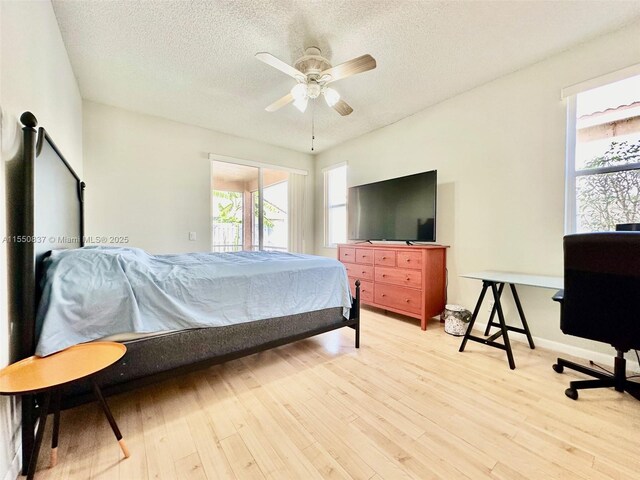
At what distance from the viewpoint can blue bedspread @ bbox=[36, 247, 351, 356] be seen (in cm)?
123

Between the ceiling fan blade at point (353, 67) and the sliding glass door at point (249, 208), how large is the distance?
107 inches

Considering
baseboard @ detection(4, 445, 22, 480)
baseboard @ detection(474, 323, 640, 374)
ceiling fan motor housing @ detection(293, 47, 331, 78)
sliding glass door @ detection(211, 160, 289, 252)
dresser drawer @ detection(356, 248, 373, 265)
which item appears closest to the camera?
baseboard @ detection(4, 445, 22, 480)

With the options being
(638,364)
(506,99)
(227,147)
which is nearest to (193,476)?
(638,364)

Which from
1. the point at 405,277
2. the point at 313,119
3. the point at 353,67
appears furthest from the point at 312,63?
the point at 405,277

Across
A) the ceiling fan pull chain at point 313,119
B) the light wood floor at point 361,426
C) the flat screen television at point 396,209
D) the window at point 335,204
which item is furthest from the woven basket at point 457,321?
the ceiling fan pull chain at point 313,119

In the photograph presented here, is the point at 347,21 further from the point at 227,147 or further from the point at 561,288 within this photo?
the point at 227,147

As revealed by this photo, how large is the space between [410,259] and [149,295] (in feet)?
8.23

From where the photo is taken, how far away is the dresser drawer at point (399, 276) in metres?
2.90

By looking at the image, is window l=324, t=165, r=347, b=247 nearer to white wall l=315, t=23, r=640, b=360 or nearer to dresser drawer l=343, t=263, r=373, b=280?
dresser drawer l=343, t=263, r=373, b=280

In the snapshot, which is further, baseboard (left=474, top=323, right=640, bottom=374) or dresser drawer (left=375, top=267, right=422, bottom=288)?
dresser drawer (left=375, top=267, right=422, bottom=288)

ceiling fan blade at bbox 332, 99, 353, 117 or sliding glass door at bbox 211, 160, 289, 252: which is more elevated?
ceiling fan blade at bbox 332, 99, 353, 117

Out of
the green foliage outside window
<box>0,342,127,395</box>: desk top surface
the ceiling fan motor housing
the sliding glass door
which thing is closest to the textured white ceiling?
the ceiling fan motor housing

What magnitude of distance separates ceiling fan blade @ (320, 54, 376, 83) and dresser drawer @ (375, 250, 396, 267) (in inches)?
77.4

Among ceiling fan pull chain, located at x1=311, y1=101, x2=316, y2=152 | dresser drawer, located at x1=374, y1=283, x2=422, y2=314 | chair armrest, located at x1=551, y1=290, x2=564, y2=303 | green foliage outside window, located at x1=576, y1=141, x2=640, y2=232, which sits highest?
ceiling fan pull chain, located at x1=311, y1=101, x2=316, y2=152
